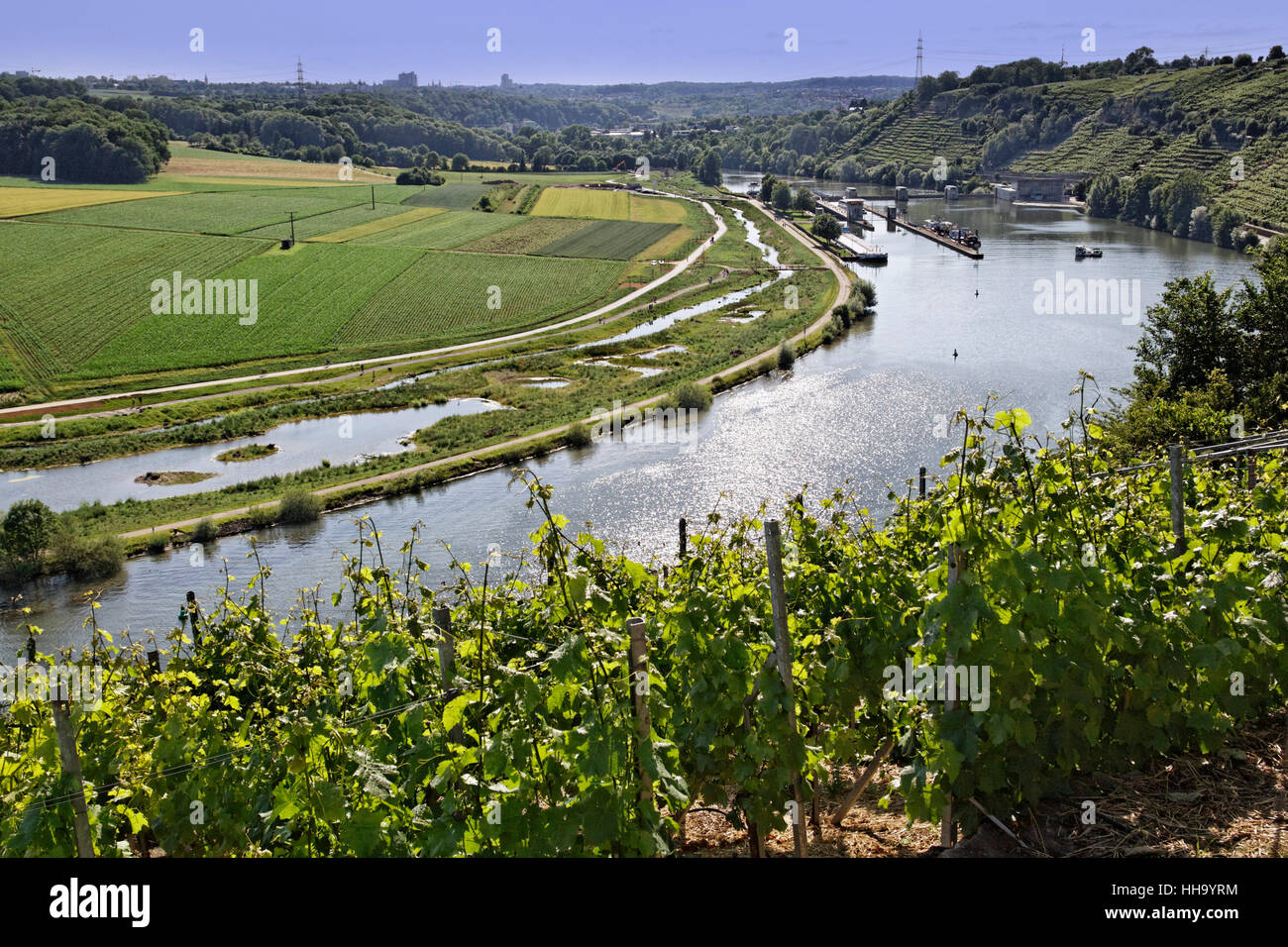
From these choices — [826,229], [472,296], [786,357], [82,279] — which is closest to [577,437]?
[786,357]

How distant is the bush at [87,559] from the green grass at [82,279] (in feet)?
87.8

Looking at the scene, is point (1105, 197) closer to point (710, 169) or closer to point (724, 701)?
point (710, 169)

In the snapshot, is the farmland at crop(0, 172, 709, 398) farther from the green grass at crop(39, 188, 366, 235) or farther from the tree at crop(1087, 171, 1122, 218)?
the tree at crop(1087, 171, 1122, 218)

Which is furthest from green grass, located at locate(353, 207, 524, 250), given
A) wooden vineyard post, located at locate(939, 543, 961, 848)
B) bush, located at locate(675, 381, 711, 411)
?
wooden vineyard post, located at locate(939, 543, 961, 848)

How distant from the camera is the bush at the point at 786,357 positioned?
54.9 m

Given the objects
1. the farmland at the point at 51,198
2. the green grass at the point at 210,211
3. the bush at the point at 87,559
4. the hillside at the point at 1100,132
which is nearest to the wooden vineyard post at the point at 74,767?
the bush at the point at 87,559

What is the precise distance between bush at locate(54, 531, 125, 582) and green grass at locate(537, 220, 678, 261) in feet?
211

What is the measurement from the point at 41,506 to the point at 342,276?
49638mm

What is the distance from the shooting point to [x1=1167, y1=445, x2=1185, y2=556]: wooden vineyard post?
768cm

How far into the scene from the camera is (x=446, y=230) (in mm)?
103938

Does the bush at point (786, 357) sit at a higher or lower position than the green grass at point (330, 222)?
lower

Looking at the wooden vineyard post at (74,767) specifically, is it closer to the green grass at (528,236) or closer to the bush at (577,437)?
the bush at (577,437)
